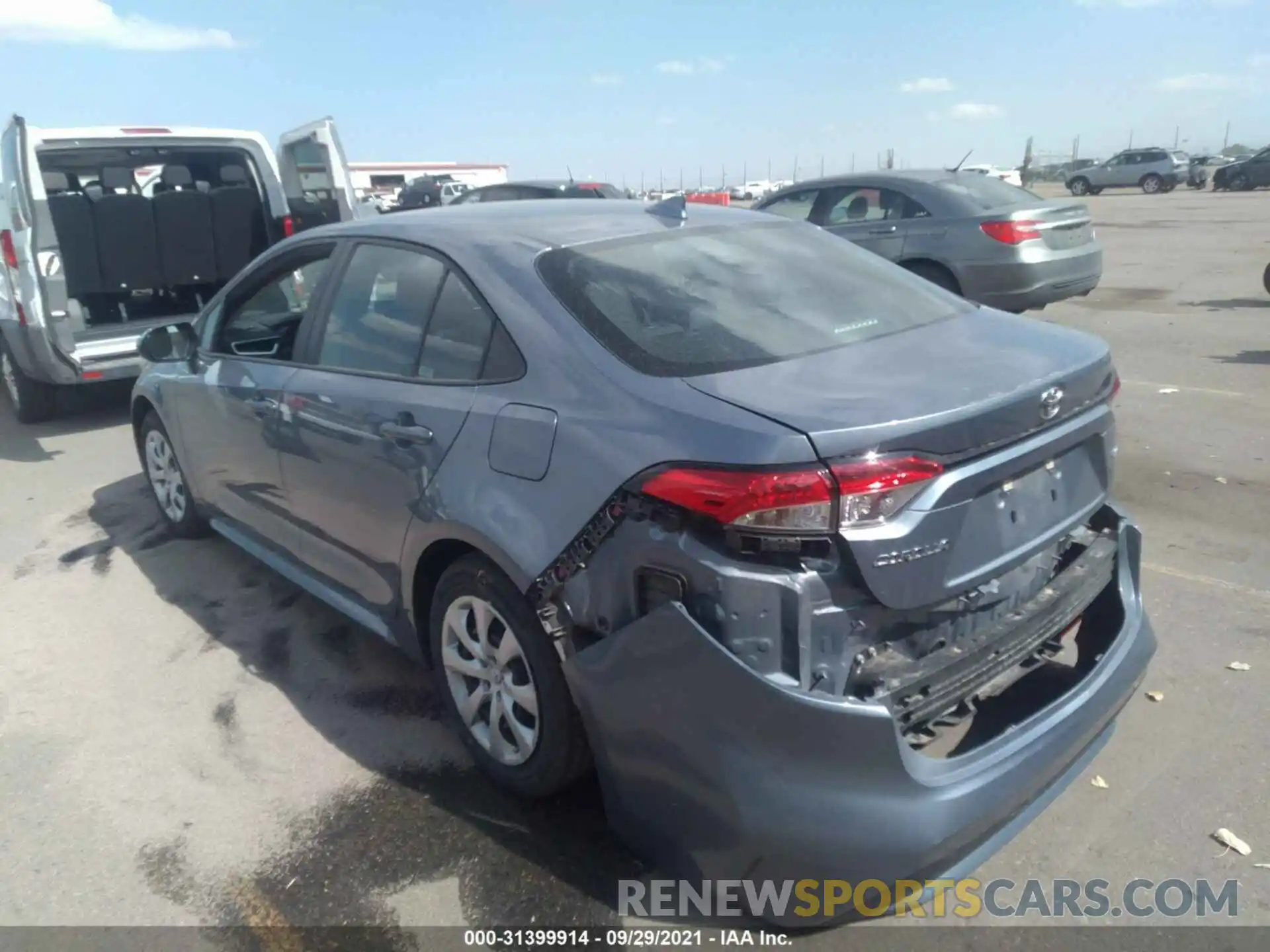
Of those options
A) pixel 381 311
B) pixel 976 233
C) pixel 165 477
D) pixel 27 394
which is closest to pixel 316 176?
pixel 27 394

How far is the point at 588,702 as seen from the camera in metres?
2.48

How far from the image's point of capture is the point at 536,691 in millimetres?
2750

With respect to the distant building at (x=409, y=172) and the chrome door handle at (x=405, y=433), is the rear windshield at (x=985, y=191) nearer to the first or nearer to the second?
the chrome door handle at (x=405, y=433)

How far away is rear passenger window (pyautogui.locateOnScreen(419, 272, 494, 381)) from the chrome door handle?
0.17 m

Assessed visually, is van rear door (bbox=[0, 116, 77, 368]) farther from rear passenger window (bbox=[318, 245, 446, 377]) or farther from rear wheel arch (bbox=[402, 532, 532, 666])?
rear wheel arch (bbox=[402, 532, 532, 666])

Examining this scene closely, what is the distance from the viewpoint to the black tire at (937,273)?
911cm

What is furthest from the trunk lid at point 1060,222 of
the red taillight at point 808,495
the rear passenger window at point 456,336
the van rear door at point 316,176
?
the red taillight at point 808,495

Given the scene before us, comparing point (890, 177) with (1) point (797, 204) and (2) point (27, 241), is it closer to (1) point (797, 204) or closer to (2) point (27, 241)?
(1) point (797, 204)

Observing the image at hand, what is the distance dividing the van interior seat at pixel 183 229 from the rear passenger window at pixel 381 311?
541 cm

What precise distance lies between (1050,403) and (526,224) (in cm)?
171

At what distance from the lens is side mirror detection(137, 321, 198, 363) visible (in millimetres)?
4684

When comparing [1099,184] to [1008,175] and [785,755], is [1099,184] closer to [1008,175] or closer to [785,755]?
[1008,175]

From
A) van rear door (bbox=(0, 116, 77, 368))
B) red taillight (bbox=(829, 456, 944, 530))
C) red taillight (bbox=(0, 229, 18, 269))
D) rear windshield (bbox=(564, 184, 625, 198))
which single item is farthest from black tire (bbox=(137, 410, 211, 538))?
rear windshield (bbox=(564, 184, 625, 198))

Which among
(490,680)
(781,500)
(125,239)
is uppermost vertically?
(125,239)
